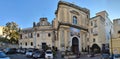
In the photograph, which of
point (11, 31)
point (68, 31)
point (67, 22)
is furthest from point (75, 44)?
point (11, 31)

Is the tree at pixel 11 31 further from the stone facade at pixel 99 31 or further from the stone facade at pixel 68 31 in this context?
the stone facade at pixel 99 31

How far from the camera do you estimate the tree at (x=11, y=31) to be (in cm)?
8839

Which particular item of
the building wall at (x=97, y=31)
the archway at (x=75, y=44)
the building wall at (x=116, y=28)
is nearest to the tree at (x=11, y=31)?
the building wall at (x=97, y=31)

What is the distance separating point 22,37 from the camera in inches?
3263

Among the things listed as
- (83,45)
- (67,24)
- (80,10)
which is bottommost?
(83,45)

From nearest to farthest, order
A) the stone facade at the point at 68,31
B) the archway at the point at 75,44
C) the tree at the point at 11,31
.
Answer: the stone facade at the point at 68,31, the archway at the point at 75,44, the tree at the point at 11,31

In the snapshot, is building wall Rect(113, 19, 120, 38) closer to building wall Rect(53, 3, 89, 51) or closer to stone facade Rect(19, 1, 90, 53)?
stone facade Rect(19, 1, 90, 53)

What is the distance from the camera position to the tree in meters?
88.4

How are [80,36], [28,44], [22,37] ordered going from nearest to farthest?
[80,36], [28,44], [22,37]

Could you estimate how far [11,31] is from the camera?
8912 cm

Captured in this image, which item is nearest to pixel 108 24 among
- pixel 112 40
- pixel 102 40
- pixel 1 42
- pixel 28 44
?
pixel 102 40

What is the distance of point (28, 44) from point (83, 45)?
25728 millimetres

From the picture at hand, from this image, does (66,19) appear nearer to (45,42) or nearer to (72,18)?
(72,18)

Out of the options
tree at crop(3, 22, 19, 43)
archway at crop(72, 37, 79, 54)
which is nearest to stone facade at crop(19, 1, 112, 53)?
archway at crop(72, 37, 79, 54)
